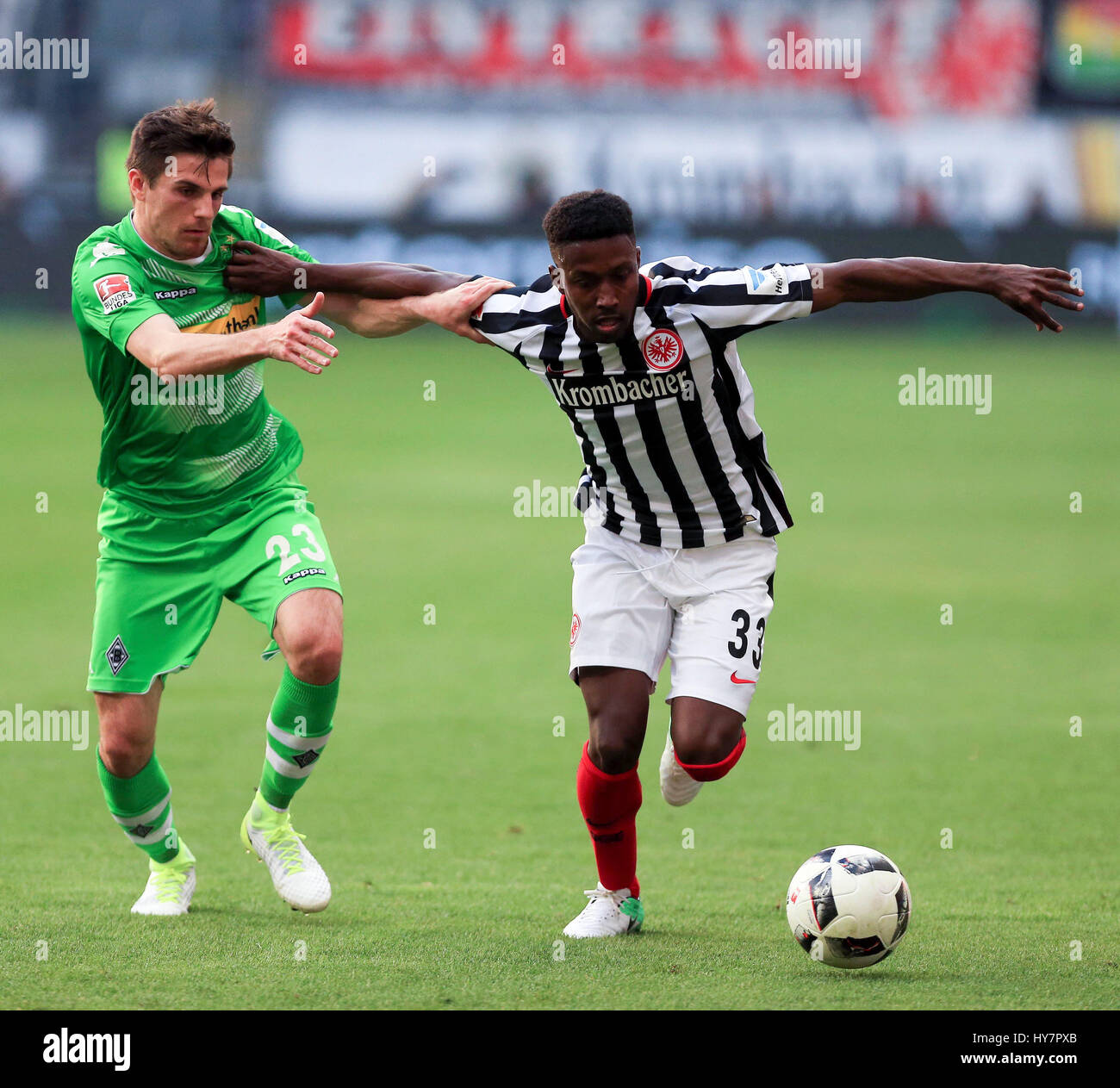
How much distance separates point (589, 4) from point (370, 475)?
19.5 meters

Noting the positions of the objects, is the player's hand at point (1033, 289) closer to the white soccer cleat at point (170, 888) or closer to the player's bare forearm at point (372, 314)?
the player's bare forearm at point (372, 314)

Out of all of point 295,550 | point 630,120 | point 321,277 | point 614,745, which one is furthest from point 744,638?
point 630,120

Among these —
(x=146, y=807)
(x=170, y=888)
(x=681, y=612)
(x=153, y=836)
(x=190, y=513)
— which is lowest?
(x=170, y=888)

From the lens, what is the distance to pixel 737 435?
5645mm

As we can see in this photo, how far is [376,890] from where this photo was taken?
19.6ft

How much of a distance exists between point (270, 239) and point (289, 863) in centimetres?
225

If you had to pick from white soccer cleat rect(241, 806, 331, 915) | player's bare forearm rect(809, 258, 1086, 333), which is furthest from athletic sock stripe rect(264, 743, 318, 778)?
player's bare forearm rect(809, 258, 1086, 333)

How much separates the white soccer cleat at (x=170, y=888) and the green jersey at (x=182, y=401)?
48.5 inches

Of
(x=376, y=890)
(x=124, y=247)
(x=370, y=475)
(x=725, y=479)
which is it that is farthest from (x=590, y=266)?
(x=370, y=475)

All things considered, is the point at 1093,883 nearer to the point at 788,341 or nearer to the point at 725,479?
the point at 725,479

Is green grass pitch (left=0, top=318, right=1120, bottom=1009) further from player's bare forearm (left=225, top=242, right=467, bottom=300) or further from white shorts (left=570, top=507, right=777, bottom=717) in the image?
player's bare forearm (left=225, top=242, right=467, bottom=300)

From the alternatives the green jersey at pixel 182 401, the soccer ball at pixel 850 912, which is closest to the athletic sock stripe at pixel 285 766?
the green jersey at pixel 182 401

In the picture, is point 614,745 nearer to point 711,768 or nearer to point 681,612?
point 711,768

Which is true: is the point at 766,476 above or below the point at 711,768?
above
